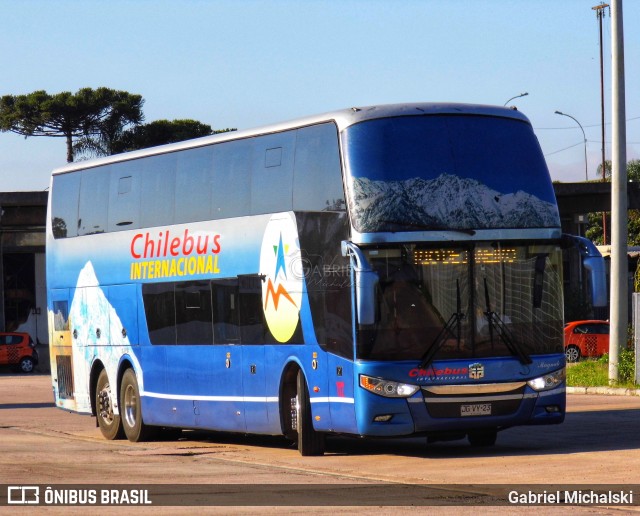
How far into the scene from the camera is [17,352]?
180 feet

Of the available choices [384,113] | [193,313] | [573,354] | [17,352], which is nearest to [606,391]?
[193,313]

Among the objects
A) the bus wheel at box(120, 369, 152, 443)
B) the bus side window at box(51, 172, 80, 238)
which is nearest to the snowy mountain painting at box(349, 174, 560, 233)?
the bus wheel at box(120, 369, 152, 443)

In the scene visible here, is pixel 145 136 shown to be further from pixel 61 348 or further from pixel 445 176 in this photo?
pixel 445 176

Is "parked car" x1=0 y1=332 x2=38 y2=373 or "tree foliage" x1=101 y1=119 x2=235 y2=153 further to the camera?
"tree foliage" x1=101 y1=119 x2=235 y2=153

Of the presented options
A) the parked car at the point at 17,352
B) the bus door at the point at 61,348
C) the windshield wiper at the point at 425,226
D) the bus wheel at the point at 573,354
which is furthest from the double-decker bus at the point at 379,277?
the parked car at the point at 17,352

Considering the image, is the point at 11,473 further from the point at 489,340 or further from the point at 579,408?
the point at 579,408

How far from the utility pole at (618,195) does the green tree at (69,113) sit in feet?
206

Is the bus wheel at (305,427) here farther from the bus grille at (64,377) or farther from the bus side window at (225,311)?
the bus grille at (64,377)

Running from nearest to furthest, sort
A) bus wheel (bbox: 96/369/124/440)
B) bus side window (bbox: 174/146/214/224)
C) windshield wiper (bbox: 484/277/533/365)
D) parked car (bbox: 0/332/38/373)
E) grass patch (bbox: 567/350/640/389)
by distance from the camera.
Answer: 1. windshield wiper (bbox: 484/277/533/365)
2. bus side window (bbox: 174/146/214/224)
3. bus wheel (bbox: 96/369/124/440)
4. grass patch (bbox: 567/350/640/389)
5. parked car (bbox: 0/332/38/373)

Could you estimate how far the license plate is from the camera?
50.9 ft

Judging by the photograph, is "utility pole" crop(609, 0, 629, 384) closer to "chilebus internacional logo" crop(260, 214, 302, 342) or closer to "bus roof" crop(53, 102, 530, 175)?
"bus roof" crop(53, 102, 530, 175)

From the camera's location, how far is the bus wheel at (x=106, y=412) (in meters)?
21.7

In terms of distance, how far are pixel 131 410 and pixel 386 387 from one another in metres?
7.17

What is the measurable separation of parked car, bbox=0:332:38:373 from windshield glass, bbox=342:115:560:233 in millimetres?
41435
